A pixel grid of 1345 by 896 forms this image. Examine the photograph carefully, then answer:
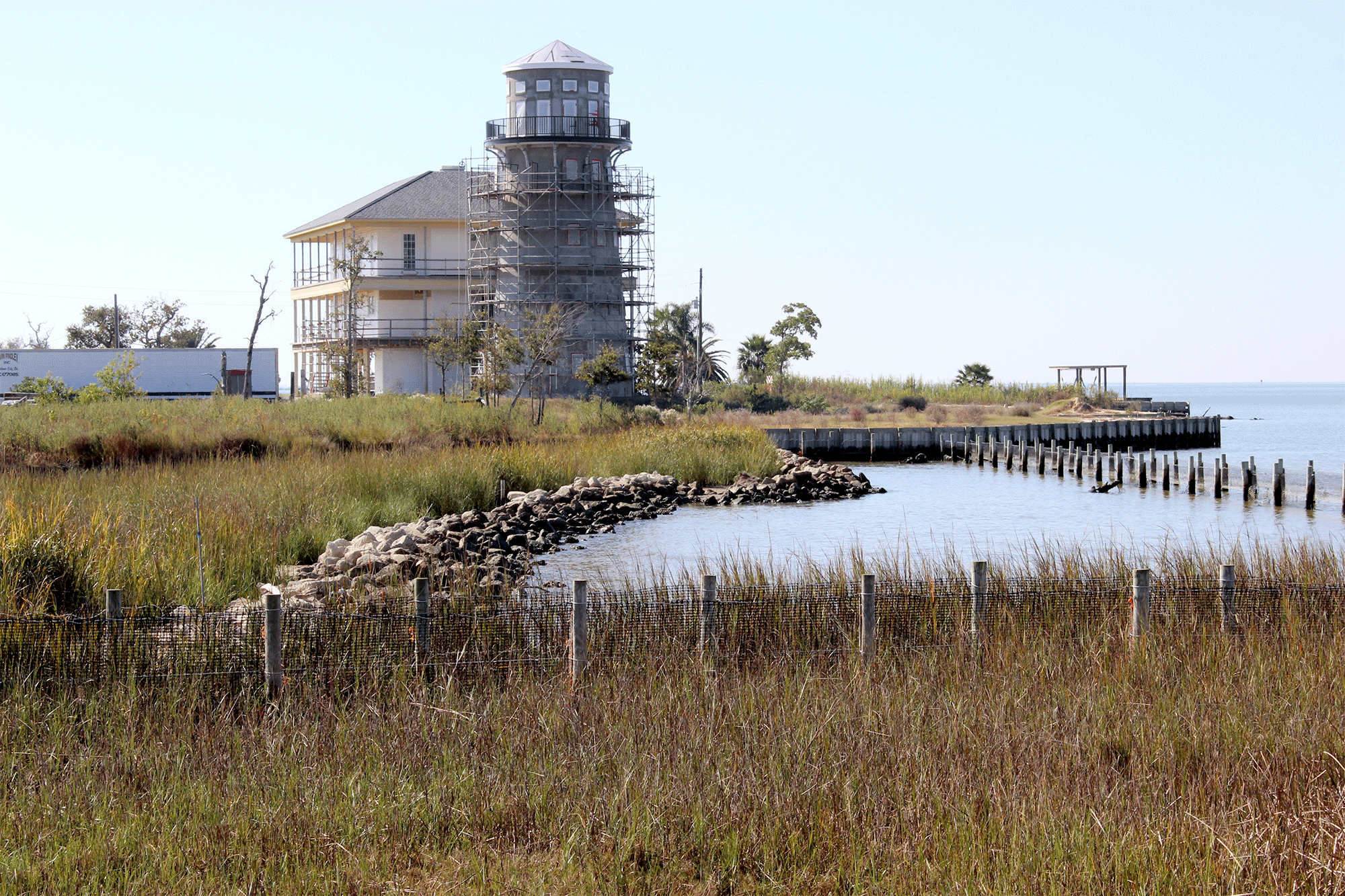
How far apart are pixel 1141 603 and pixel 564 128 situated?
43391mm

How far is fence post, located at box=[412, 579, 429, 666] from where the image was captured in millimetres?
8375

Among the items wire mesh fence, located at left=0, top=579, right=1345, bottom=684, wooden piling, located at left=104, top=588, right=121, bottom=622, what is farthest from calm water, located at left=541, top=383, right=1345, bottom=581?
wooden piling, located at left=104, top=588, right=121, bottom=622

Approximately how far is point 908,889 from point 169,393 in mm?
49089

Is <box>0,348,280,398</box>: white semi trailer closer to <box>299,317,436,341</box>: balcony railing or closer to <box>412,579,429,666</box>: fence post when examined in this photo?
<box>299,317,436,341</box>: balcony railing

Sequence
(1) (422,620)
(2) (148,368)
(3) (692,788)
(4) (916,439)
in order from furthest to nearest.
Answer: (2) (148,368), (4) (916,439), (1) (422,620), (3) (692,788)

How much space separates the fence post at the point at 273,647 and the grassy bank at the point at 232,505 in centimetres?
215

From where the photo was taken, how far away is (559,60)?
1960 inches

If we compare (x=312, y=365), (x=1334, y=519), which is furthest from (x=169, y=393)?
(x=1334, y=519)

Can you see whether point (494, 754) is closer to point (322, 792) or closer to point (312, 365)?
point (322, 792)

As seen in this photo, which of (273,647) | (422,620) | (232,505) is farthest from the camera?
(232,505)

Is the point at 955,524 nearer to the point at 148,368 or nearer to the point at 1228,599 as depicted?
the point at 1228,599

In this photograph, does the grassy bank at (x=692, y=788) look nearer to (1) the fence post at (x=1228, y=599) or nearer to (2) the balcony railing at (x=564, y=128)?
(1) the fence post at (x=1228, y=599)

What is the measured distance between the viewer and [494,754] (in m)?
6.33

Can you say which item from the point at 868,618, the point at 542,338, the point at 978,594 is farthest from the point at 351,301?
the point at 868,618
